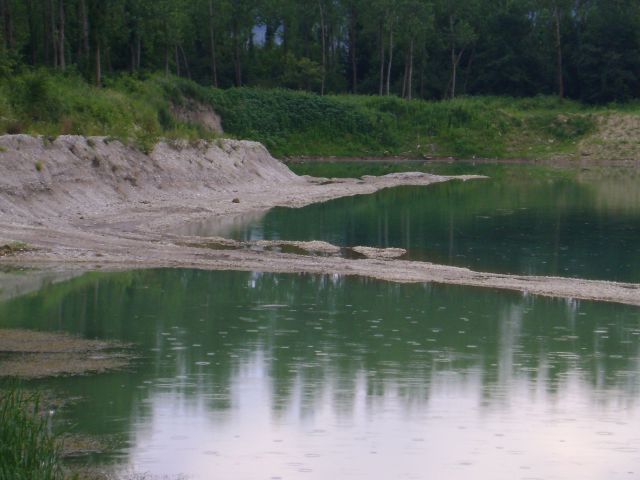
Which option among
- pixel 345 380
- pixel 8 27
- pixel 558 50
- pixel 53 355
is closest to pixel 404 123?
pixel 558 50

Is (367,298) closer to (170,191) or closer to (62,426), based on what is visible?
(62,426)

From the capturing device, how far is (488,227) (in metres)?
38.4

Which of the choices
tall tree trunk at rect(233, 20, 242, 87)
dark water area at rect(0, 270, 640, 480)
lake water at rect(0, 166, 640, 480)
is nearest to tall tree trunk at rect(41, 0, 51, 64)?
tall tree trunk at rect(233, 20, 242, 87)

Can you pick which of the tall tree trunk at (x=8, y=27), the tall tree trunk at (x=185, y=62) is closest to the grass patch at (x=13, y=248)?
the tall tree trunk at (x=8, y=27)

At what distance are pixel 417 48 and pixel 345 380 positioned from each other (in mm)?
89664

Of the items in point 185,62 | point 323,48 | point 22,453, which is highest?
point 323,48

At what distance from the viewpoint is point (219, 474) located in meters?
11.7

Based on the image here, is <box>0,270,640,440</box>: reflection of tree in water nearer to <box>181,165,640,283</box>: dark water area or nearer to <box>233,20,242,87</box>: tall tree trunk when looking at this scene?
<box>181,165,640,283</box>: dark water area

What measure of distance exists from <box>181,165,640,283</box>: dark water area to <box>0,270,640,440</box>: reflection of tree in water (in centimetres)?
536

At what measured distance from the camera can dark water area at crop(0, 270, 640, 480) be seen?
12.5m

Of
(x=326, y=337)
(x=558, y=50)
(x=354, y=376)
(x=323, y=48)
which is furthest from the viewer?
(x=323, y=48)

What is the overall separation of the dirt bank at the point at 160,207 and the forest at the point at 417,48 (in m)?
39.1

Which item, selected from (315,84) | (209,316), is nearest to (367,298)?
(209,316)

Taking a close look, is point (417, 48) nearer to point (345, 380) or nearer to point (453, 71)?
point (453, 71)
